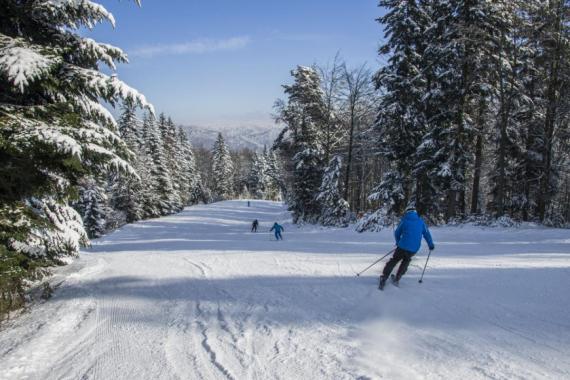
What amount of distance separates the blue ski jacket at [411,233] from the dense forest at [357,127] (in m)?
5.38

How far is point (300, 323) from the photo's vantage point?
5688 millimetres

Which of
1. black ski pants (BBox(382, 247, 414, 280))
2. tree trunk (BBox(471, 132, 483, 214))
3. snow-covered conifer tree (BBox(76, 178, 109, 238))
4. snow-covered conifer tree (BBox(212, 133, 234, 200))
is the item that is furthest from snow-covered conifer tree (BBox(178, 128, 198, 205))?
black ski pants (BBox(382, 247, 414, 280))

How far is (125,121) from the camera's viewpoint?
45.2 m

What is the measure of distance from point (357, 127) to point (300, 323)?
24.8 m

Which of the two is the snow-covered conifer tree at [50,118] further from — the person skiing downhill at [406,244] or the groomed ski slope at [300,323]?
the person skiing downhill at [406,244]

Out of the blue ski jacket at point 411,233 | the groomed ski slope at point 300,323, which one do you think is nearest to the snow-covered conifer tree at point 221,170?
the groomed ski slope at point 300,323

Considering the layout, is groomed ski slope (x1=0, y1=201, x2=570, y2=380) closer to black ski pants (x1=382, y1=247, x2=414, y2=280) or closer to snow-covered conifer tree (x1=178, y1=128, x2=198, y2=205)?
black ski pants (x1=382, y1=247, x2=414, y2=280)

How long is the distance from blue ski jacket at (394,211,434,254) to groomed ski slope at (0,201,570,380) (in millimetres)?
807

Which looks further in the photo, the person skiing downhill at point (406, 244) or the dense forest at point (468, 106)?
the dense forest at point (468, 106)

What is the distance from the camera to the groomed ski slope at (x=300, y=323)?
173 inches

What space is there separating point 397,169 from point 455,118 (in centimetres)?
406

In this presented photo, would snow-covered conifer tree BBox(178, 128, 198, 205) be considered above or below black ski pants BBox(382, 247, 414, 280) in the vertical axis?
above

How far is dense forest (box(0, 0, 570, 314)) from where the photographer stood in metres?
6.34

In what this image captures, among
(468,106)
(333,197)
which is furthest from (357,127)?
(468,106)
